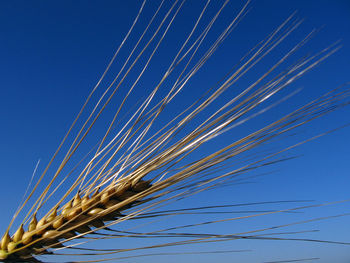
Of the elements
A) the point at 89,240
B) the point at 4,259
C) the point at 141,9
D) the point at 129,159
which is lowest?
the point at 4,259

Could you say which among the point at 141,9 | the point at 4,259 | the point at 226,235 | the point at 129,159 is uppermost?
the point at 141,9

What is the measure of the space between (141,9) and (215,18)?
236 mm

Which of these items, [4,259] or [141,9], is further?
[141,9]

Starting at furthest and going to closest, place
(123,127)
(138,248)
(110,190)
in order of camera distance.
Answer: (123,127) → (110,190) → (138,248)

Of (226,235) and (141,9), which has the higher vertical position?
(141,9)

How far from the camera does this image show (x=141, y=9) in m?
0.97

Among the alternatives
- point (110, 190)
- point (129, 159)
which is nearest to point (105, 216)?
point (110, 190)

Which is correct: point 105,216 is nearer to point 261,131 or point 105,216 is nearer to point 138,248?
point 138,248

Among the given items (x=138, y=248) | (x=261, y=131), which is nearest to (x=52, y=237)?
(x=138, y=248)

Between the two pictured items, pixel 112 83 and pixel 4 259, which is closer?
pixel 4 259

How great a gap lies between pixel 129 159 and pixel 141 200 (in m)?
0.15

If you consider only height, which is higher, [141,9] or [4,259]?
[141,9]

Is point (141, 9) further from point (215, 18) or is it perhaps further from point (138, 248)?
point (138, 248)

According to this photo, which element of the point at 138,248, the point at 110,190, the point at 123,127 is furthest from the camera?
the point at 123,127
